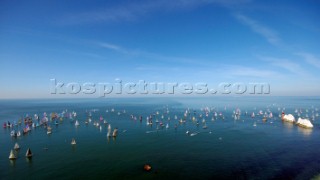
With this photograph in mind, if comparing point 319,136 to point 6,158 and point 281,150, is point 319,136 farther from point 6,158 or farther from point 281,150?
point 6,158

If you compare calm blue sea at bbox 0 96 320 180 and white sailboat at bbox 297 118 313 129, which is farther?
white sailboat at bbox 297 118 313 129

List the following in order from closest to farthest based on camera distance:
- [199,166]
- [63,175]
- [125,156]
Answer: [63,175], [199,166], [125,156]

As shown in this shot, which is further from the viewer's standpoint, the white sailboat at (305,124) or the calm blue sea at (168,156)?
the white sailboat at (305,124)

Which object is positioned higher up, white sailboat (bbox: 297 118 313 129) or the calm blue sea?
white sailboat (bbox: 297 118 313 129)

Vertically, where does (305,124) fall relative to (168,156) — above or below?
above

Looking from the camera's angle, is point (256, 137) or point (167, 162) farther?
point (256, 137)

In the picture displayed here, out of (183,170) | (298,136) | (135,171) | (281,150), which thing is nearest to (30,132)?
(135,171)

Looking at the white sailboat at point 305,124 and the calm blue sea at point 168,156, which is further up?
the white sailboat at point 305,124

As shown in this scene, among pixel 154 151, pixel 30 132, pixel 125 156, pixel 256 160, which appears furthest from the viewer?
pixel 30 132

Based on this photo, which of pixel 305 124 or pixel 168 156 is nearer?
pixel 168 156

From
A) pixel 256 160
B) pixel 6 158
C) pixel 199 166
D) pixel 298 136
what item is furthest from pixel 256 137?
pixel 6 158
